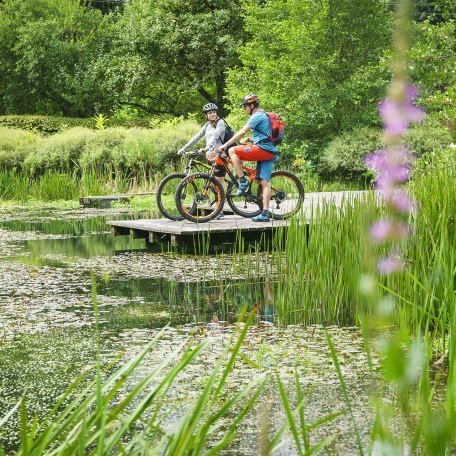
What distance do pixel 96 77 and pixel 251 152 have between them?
21641 millimetres

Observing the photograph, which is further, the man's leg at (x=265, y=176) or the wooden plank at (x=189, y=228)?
the man's leg at (x=265, y=176)

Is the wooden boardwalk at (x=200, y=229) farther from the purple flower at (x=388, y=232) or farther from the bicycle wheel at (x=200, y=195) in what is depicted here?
the purple flower at (x=388, y=232)

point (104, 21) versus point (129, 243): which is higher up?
point (104, 21)

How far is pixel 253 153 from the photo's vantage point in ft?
30.0

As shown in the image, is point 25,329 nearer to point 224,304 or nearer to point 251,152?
point 224,304

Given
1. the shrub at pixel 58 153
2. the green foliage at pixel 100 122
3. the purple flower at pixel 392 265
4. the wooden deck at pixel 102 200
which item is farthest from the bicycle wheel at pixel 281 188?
the green foliage at pixel 100 122

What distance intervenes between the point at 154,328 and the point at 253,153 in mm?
4304

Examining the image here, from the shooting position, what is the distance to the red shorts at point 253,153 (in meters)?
9.14

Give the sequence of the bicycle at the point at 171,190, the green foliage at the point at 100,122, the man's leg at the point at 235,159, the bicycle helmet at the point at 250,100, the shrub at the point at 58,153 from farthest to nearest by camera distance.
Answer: the green foliage at the point at 100,122
the shrub at the point at 58,153
the bicycle at the point at 171,190
the man's leg at the point at 235,159
the bicycle helmet at the point at 250,100

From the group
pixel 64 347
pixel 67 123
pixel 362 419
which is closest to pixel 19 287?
pixel 64 347

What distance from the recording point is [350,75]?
58.7 feet

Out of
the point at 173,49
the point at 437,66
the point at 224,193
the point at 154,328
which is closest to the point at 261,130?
the point at 224,193

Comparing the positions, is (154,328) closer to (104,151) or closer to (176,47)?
(104,151)

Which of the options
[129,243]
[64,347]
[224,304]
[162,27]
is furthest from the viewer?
[162,27]
